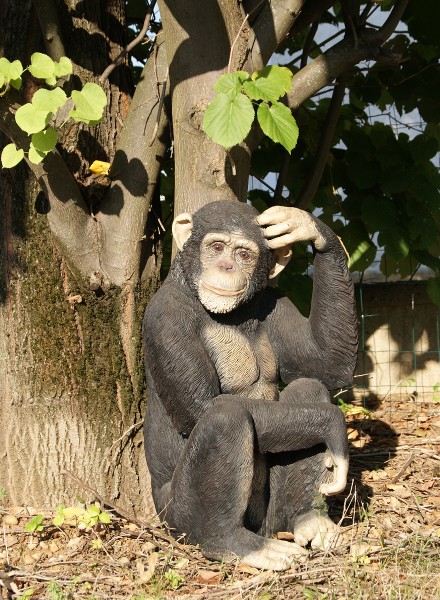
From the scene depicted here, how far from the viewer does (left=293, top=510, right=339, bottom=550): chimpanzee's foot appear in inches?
138

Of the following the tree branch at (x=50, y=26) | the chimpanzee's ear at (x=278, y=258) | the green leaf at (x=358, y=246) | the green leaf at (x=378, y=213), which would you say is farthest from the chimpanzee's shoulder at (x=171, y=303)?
the green leaf at (x=358, y=246)

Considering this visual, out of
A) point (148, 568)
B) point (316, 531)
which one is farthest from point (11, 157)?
point (316, 531)

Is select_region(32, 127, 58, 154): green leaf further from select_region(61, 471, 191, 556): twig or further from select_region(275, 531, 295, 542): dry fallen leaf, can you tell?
select_region(275, 531, 295, 542): dry fallen leaf

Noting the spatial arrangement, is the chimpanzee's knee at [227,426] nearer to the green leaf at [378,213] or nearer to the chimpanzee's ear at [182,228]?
the chimpanzee's ear at [182,228]

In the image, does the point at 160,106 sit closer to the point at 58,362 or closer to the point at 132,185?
the point at 132,185

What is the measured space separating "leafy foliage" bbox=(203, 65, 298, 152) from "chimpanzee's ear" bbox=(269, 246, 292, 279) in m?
0.46

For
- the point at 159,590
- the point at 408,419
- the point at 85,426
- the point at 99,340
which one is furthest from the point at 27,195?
the point at 408,419

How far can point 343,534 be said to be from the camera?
3688 millimetres

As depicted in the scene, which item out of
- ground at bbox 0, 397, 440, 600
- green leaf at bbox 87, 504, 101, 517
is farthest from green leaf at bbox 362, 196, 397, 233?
green leaf at bbox 87, 504, 101, 517

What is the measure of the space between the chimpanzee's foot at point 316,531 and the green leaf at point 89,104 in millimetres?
1932

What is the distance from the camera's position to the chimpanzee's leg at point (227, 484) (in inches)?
131

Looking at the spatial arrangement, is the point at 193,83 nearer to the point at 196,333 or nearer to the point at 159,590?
the point at 196,333

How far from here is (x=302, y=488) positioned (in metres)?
3.63

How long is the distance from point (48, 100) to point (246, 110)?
0.82 m
